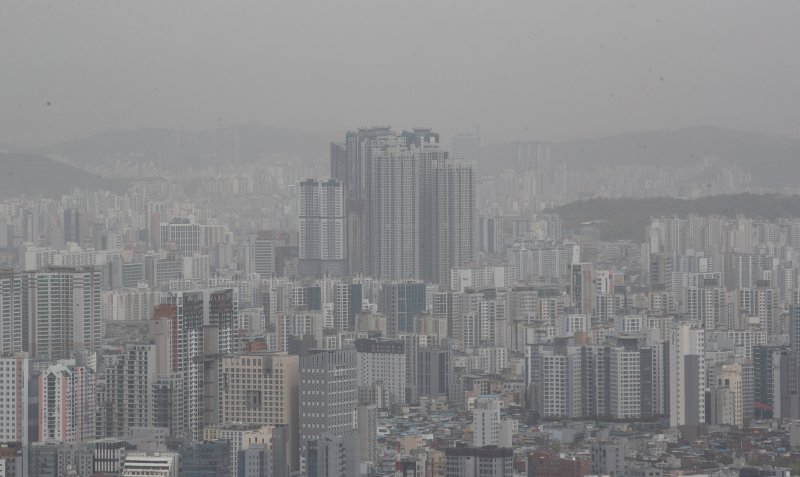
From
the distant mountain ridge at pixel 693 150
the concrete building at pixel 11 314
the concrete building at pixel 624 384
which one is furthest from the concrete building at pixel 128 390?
the distant mountain ridge at pixel 693 150

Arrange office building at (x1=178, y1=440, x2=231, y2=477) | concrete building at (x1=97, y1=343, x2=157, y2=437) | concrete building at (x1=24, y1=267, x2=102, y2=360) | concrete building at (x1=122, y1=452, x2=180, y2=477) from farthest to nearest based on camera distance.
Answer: concrete building at (x1=24, y1=267, x2=102, y2=360) < concrete building at (x1=97, y1=343, x2=157, y2=437) < office building at (x1=178, y1=440, x2=231, y2=477) < concrete building at (x1=122, y1=452, x2=180, y2=477)

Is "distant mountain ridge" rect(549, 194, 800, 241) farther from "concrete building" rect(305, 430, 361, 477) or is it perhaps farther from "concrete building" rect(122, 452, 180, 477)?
"concrete building" rect(122, 452, 180, 477)

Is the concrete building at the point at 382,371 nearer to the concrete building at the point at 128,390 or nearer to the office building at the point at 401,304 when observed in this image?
the office building at the point at 401,304

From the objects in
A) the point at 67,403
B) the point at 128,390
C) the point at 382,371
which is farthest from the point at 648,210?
the point at 67,403

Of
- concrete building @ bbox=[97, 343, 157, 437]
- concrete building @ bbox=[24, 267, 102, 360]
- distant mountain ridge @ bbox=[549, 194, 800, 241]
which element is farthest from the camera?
distant mountain ridge @ bbox=[549, 194, 800, 241]

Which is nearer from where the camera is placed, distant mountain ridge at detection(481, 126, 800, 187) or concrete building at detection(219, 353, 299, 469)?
concrete building at detection(219, 353, 299, 469)

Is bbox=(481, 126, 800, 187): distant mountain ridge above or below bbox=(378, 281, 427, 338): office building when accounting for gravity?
above

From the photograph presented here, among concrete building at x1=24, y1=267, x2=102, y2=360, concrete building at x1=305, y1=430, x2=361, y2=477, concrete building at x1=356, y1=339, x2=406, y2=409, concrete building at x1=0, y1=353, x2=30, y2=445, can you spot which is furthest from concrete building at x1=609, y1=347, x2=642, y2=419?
concrete building at x1=0, y1=353, x2=30, y2=445
